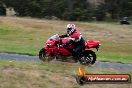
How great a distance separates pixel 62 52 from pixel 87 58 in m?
1.24

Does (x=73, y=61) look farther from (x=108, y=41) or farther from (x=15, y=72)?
(x=108, y=41)

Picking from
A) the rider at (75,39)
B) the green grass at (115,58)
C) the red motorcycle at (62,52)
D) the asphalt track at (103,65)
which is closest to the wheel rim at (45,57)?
the red motorcycle at (62,52)

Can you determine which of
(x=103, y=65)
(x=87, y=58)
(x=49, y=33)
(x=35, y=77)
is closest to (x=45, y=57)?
(x=87, y=58)

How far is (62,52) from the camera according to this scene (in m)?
20.9

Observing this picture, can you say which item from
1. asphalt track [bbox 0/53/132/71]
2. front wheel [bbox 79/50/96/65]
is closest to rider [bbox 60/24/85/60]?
front wheel [bbox 79/50/96/65]

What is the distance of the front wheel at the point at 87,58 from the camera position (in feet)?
67.4

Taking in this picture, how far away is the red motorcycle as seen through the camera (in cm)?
2058

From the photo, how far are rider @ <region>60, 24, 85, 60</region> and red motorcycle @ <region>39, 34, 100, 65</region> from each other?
197 mm

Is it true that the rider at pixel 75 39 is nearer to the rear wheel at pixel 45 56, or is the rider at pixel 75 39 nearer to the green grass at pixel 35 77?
the rear wheel at pixel 45 56

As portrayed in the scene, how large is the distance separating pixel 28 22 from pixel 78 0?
1785 centimetres

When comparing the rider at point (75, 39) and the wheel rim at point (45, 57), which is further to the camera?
the wheel rim at point (45, 57)

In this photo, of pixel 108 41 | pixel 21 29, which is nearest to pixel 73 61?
pixel 108 41

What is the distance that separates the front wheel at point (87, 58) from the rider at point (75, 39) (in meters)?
0.30

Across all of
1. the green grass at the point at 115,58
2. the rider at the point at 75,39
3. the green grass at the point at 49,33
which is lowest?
the green grass at the point at 49,33
